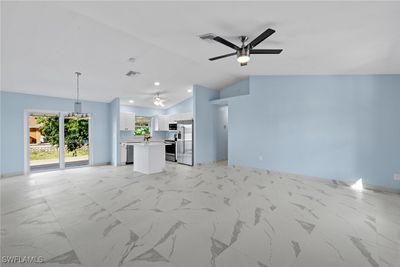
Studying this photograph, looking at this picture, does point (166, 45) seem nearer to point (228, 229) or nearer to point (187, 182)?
point (187, 182)

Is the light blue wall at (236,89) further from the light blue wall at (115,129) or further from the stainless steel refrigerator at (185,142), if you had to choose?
the light blue wall at (115,129)

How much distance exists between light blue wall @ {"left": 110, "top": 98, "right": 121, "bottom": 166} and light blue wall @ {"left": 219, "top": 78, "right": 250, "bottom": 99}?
4.27 metres

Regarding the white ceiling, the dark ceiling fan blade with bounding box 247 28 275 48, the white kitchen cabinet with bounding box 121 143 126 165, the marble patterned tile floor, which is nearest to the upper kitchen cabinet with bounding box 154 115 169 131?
the white kitchen cabinet with bounding box 121 143 126 165

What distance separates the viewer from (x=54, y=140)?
6.05 m

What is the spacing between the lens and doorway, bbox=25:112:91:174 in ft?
18.5

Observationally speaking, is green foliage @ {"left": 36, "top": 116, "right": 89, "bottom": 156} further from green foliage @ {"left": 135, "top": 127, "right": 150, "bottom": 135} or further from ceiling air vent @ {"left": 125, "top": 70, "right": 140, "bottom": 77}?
ceiling air vent @ {"left": 125, "top": 70, "right": 140, "bottom": 77}

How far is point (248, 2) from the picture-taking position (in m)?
2.12

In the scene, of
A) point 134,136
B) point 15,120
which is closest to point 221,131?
point 134,136

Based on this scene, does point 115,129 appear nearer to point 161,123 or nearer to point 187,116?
point 161,123

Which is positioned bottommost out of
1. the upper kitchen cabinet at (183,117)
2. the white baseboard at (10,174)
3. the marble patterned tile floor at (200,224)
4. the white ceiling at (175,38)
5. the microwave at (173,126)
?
the marble patterned tile floor at (200,224)

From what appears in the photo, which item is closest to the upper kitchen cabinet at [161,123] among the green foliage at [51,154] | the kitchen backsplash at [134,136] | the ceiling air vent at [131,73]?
the kitchen backsplash at [134,136]

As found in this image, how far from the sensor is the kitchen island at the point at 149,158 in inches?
213

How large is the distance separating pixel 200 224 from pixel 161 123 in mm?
6440

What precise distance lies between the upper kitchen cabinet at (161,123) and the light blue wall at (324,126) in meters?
3.65
